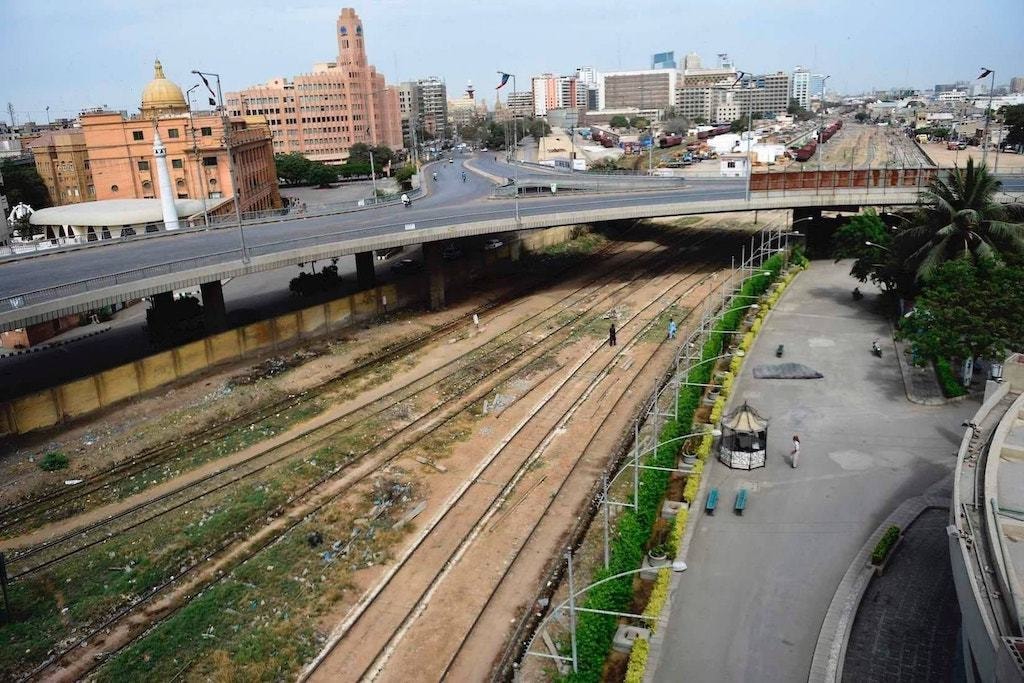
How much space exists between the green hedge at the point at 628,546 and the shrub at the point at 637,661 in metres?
0.87

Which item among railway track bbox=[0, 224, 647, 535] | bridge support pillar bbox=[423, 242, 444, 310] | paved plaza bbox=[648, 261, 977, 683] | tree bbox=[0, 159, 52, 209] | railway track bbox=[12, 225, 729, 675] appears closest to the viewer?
paved plaza bbox=[648, 261, 977, 683]

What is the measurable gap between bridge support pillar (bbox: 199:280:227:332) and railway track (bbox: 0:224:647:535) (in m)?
8.44

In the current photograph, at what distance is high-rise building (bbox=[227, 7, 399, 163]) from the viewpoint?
6464 inches

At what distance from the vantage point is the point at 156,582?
80.4 ft

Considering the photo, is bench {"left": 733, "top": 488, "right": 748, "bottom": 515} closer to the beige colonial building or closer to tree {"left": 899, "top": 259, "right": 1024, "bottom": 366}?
tree {"left": 899, "top": 259, "right": 1024, "bottom": 366}

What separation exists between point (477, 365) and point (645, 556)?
20.9m

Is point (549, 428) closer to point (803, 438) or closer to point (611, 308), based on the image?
point (803, 438)

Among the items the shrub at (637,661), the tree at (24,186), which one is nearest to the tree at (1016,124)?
the shrub at (637,661)

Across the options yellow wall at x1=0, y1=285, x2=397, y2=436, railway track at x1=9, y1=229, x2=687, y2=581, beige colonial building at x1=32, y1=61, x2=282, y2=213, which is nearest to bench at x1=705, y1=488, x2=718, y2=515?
railway track at x1=9, y1=229, x2=687, y2=581

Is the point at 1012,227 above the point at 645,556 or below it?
above

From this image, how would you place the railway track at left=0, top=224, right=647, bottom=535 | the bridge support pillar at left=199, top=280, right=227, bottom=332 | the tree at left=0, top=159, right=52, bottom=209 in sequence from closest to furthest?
the railway track at left=0, top=224, right=647, bottom=535, the bridge support pillar at left=199, top=280, right=227, bottom=332, the tree at left=0, top=159, right=52, bottom=209

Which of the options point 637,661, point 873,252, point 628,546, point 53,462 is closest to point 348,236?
point 53,462

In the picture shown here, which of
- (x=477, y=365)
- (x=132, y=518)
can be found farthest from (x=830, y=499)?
(x=132, y=518)

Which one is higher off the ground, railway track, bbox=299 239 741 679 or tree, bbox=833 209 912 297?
tree, bbox=833 209 912 297
